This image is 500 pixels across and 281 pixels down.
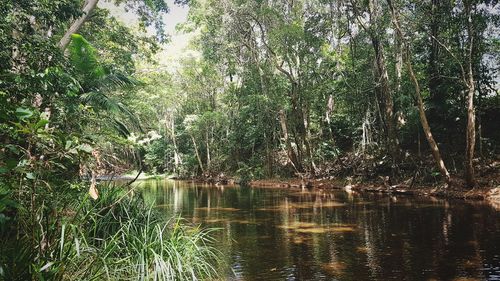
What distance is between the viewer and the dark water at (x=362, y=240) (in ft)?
21.5

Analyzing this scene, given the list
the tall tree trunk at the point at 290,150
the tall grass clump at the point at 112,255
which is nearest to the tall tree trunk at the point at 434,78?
the tall tree trunk at the point at 290,150

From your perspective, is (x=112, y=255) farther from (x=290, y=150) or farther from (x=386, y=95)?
(x=290, y=150)

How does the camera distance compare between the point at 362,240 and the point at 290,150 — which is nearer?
the point at 362,240

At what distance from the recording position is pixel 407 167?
20.0 metres

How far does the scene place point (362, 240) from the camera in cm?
890

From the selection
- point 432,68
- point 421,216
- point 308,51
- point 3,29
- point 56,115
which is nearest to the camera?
point 3,29

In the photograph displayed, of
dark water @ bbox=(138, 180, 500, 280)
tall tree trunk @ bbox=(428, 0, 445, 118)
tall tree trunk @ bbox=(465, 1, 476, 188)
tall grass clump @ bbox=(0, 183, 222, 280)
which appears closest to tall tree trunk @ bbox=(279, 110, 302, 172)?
tall tree trunk @ bbox=(428, 0, 445, 118)

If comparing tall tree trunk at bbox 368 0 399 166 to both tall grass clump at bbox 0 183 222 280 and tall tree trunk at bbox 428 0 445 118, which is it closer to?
tall tree trunk at bbox 428 0 445 118

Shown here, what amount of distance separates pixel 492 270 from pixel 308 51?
755 inches

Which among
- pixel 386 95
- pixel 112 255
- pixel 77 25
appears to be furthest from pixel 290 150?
pixel 112 255

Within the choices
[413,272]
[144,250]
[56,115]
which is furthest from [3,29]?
[413,272]

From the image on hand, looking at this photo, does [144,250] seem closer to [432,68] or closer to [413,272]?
[413,272]

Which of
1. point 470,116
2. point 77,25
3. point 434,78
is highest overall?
point 434,78

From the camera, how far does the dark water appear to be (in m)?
6.54
